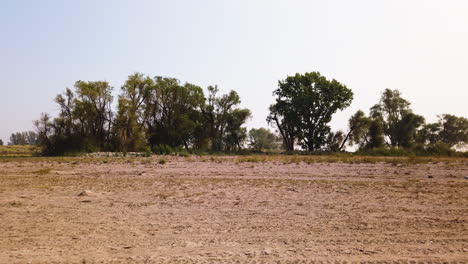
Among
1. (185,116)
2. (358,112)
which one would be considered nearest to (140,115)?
(185,116)

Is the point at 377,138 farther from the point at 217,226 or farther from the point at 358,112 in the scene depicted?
the point at 217,226

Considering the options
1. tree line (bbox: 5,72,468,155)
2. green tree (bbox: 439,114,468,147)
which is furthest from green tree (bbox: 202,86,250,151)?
green tree (bbox: 439,114,468,147)

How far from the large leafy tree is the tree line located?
0.47ft

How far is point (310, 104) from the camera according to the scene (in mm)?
49688

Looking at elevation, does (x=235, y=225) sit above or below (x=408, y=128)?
below

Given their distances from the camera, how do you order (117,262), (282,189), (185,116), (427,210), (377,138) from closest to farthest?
(117,262)
(427,210)
(282,189)
(377,138)
(185,116)

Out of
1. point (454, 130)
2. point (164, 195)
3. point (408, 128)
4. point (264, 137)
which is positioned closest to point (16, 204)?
point (164, 195)

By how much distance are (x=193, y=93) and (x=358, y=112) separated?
2589cm

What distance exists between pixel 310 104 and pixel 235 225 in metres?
45.1

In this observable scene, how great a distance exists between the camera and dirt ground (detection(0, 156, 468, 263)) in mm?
4777

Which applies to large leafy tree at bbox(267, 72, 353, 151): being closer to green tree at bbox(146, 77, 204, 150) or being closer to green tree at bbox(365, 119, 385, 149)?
green tree at bbox(365, 119, 385, 149)

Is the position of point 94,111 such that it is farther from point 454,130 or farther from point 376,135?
point 454,130

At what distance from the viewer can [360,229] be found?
6.05 metres

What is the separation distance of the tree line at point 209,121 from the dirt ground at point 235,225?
33.4 m
